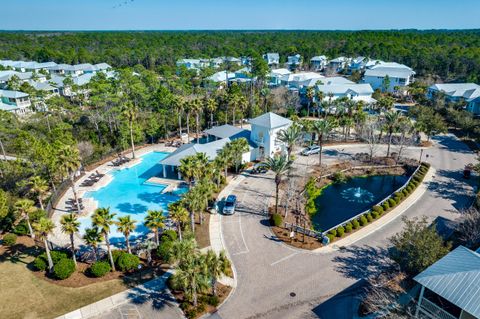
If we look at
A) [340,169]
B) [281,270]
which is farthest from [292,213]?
[340,169]

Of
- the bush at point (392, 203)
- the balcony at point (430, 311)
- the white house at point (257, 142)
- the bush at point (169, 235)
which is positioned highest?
the white house at point (257, 142)

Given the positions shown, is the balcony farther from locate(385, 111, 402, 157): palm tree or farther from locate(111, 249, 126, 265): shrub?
locate(385, 111, 402, 157): palm tree

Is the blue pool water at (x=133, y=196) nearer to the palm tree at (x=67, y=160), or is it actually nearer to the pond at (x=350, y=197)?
the palm tree at (x=67, y=160)

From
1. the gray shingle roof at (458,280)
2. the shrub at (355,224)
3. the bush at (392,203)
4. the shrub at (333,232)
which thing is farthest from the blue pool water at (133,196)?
the gray shingle roof at (458,280)

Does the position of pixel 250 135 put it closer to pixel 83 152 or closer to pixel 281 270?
pixel 83 152

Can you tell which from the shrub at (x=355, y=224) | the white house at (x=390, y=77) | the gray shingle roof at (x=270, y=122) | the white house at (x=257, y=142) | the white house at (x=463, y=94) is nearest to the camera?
the shrub at (x=355, y=224)
